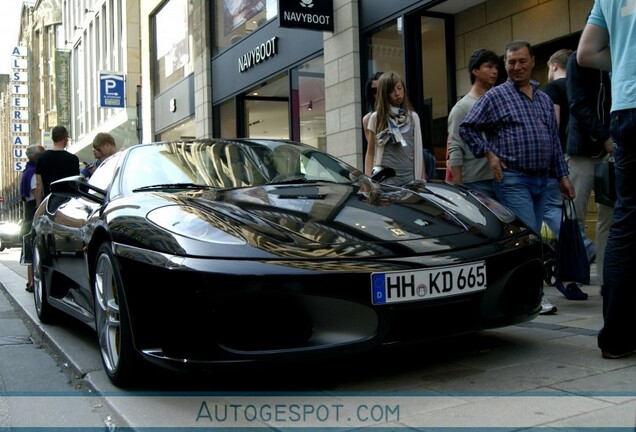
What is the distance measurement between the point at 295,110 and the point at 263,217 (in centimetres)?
957

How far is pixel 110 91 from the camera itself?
1006 inches

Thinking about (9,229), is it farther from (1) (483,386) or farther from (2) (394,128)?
(1) (483,386)

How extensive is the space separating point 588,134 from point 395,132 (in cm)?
148

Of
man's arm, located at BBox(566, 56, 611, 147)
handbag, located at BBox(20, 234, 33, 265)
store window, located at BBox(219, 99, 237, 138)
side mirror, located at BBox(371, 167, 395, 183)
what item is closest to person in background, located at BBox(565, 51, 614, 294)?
man's arm, located at BBox(566, 56, 611, 147)

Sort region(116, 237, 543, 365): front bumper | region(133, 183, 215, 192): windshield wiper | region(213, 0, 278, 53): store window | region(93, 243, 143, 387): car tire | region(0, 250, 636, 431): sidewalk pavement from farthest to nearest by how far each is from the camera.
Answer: region(213, 0, 278, 53): store window
region(133, 183, 215, 192): windshield wiper
region(93, 243, 143, 387): car tire
region(116, 237, 543, 365): front bumper
region(0, 250, 636, 431): sidewalk pavement

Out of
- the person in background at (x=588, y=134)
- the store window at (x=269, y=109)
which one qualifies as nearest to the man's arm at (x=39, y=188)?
the person in background at (x=588, y=134)

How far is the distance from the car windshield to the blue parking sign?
22.6m

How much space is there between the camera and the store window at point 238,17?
13165 mm

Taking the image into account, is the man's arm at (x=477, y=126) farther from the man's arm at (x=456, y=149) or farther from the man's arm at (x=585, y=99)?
the man's arm at (x=585, y=99)

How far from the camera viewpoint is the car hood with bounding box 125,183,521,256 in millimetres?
2775

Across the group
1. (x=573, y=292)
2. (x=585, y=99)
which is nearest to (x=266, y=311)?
(x=585, y=99)

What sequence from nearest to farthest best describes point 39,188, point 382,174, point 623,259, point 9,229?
point 623,259 < point 382,174 < point 39,188 < point 9,229

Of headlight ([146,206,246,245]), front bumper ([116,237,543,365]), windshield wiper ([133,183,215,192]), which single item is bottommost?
front bumper ([116,237,543,365])

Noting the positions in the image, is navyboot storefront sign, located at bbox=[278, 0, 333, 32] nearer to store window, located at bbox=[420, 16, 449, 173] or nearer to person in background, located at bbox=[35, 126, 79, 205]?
store window, located at bbox=[420, 16, 449, 173]
